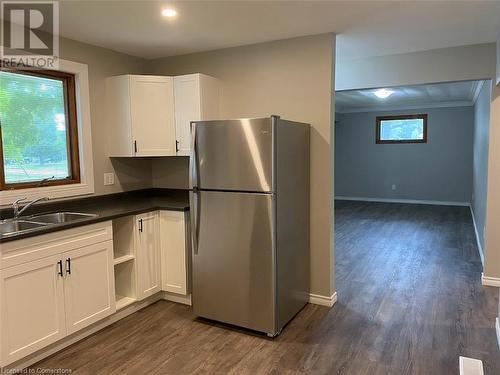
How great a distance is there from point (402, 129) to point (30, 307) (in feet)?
29.3

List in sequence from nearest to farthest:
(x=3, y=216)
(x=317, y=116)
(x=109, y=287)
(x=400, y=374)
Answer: (x=400, y=374) → (x=3, y=216) → (x=109, y=287) → (x=317, y=116)

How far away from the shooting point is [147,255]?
329cm

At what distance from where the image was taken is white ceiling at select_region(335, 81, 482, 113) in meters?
6.50

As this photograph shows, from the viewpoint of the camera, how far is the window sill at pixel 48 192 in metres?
2.78

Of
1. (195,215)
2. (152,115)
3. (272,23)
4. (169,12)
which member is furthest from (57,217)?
(272,23)

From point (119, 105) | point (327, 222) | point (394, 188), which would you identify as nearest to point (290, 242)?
point (327, 222)

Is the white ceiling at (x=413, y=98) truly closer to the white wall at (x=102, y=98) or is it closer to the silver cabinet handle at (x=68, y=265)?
the white wall at (x=102, y=98)

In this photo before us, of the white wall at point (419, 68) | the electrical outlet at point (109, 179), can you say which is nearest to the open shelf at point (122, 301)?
the electrical outlet at point (109, 179)

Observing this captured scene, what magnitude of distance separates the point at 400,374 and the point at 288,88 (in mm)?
2335

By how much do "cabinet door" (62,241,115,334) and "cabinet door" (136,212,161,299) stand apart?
12.7 inches

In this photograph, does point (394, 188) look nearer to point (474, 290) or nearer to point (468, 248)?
point (468, 248)

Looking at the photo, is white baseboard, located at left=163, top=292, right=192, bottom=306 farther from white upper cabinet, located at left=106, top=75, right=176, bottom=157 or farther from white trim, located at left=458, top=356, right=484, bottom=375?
white trim, located at left=458, top=356, right=484, bottom=375

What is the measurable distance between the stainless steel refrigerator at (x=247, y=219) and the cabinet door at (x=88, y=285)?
660mm

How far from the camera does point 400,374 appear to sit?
233cm
